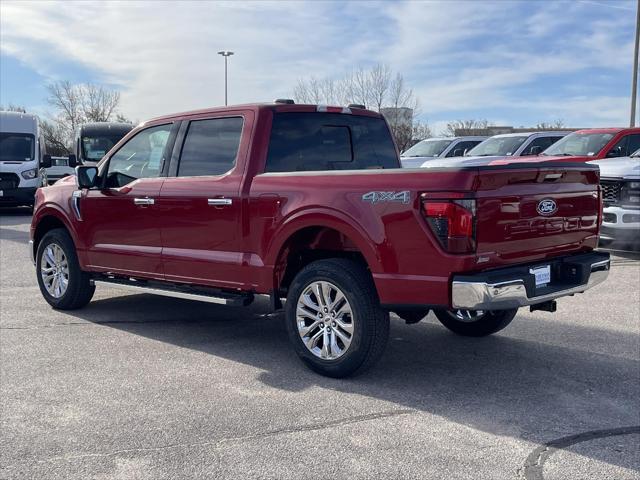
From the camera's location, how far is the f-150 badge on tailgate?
177 inches

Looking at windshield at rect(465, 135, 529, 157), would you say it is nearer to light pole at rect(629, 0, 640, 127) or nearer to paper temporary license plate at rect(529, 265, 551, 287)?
light pole at rect(629, 0, 640, 127)

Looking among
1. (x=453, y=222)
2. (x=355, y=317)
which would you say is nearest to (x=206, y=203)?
(x=355, y=317)

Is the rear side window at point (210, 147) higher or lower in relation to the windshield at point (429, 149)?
lower

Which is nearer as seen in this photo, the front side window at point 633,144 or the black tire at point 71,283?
the black tire at point 71,283

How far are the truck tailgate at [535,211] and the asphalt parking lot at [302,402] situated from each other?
961mm

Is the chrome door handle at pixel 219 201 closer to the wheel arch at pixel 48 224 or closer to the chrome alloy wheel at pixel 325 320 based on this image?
the chrome alloy wheel at pixel 325 320

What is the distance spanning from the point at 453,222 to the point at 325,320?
1.24 meters

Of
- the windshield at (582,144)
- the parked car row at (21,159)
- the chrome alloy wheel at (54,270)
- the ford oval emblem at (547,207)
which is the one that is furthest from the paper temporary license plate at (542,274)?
the parked car row at (21,159)

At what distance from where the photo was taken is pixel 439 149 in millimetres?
19031

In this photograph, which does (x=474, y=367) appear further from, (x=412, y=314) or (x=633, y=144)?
(x=633, y=144)

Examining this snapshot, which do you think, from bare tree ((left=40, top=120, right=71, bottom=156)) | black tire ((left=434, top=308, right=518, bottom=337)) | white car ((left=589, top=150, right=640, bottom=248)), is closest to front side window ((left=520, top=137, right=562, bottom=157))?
white car ((left=589, top=150, right=640, bottom=248))

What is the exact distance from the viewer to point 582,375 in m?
5.17

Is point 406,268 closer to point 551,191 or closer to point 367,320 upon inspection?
point 367,320

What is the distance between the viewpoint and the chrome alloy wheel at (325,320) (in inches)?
195
